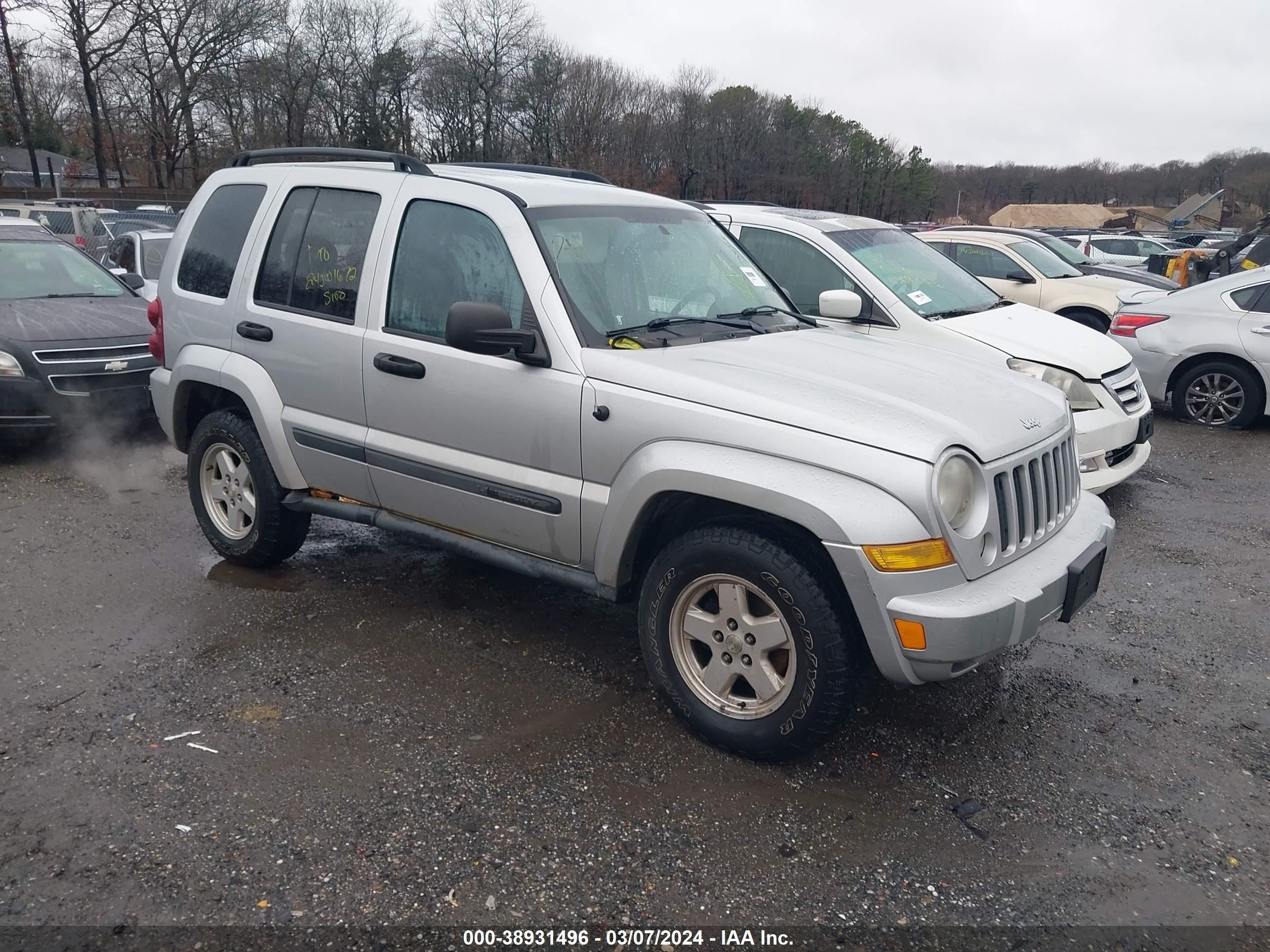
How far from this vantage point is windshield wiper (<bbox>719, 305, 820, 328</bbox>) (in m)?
4.25

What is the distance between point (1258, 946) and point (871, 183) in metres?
62.0

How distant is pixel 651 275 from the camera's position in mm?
4121

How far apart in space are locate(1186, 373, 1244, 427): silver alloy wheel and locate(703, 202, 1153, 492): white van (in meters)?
2.57

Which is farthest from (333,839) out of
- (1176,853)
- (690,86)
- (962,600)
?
(690,86)

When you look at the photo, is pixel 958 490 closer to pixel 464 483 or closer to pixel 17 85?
pixel 464 483

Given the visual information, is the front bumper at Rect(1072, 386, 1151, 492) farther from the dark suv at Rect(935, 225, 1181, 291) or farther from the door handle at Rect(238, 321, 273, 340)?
the dark suv at Rect(935, 225, 1181, 291)

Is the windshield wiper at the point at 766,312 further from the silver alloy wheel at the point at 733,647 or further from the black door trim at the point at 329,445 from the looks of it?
the black door trim at the point at 329,445

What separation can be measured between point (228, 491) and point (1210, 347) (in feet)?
28.0

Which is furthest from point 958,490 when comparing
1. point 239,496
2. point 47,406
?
point 47,406

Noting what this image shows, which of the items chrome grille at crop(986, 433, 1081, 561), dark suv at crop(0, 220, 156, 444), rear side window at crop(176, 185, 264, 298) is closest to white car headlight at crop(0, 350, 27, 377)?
dark suv at crop(0, 220, 156, 444)

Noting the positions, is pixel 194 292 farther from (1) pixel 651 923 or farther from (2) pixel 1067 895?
(2) pixel 1067 895

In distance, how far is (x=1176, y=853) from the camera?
2984mm

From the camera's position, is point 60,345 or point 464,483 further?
point 60,345

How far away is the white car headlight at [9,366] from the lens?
6.91 meters
